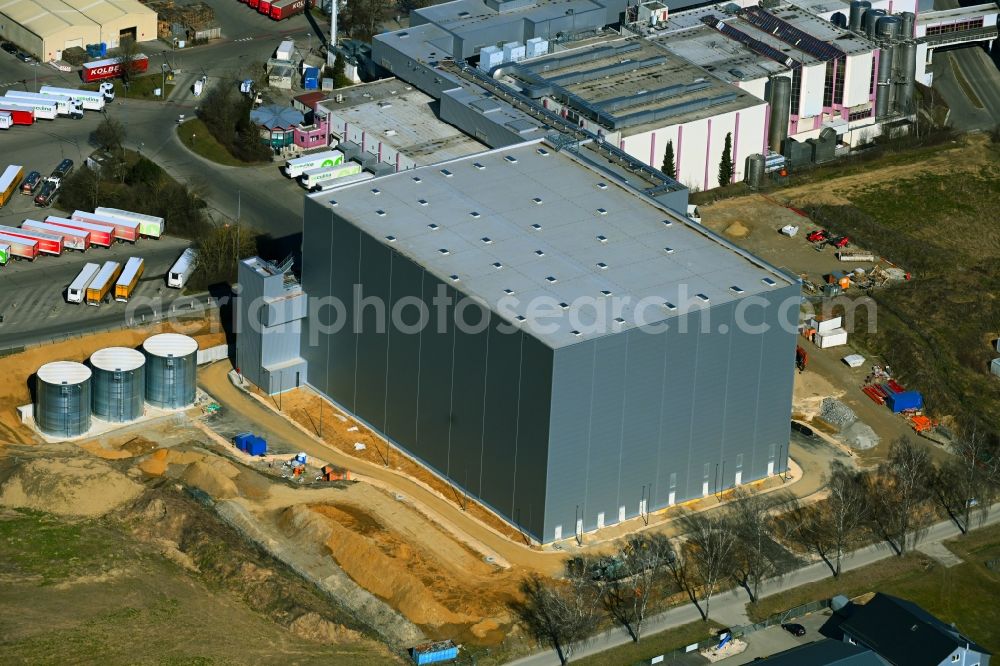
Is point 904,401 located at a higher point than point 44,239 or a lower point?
lower

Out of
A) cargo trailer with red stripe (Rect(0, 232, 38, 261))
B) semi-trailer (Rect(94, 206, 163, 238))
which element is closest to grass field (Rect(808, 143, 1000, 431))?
semi-trailer (Rect(94, 206, 163, 238))

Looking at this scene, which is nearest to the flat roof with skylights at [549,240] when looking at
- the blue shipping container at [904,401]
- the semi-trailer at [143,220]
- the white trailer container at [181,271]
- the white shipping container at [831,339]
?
the blue shipping container at [904,401]

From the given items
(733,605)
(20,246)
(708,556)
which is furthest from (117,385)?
(733,605)

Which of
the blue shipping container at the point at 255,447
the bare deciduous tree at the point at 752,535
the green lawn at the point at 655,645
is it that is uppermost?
the blue shipping container at the point at 255,447

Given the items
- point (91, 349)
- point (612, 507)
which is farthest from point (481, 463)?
point (91, 349)

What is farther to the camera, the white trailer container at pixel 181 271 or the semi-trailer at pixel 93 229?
the semi-trailer at pixel 93 229

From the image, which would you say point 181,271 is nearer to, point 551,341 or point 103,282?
point 103,282

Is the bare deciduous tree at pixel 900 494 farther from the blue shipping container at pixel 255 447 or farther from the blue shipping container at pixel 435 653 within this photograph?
the blue shipping container at pixel 255 447
